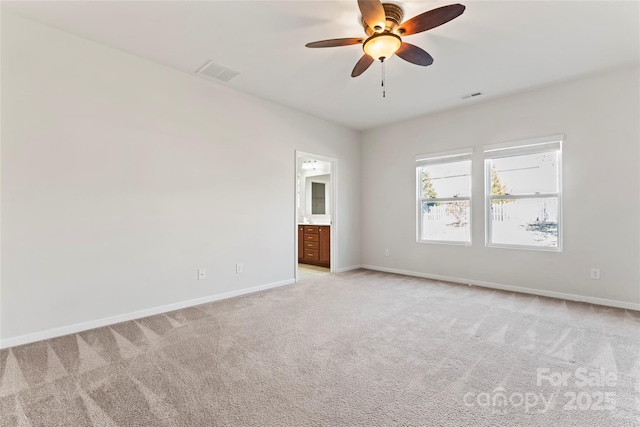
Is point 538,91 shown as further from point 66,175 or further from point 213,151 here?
point 66,175

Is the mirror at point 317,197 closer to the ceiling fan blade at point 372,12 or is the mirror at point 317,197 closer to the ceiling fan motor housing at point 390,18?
the ceiling fan motor housing at point 390,18

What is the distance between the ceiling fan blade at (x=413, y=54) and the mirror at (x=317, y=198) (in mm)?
4837

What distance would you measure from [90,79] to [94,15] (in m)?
0.61

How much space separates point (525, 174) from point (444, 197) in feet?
3.84

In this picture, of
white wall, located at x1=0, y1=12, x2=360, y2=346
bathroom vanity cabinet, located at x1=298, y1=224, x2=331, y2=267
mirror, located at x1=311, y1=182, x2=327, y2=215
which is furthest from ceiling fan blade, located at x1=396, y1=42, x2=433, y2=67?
mirror, located at x1=311, y1=182, x2=327, y2=215

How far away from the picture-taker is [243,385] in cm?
188

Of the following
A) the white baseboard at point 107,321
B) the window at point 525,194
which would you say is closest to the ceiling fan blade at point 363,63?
the window at point 525,194

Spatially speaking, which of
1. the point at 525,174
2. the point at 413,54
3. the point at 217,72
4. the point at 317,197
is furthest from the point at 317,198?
the point at 413,54

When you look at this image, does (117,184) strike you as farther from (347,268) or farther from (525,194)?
(525,194)

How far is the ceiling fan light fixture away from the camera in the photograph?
2258 mm

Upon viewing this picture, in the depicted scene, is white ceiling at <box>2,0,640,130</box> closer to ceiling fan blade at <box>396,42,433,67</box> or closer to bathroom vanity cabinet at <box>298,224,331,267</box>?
ceiling fan blade at <box>396,42,433,67</box>

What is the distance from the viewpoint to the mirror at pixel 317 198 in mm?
7289

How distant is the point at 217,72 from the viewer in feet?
11.2

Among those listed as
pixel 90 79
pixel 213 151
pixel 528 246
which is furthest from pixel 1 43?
pixel 528 246
